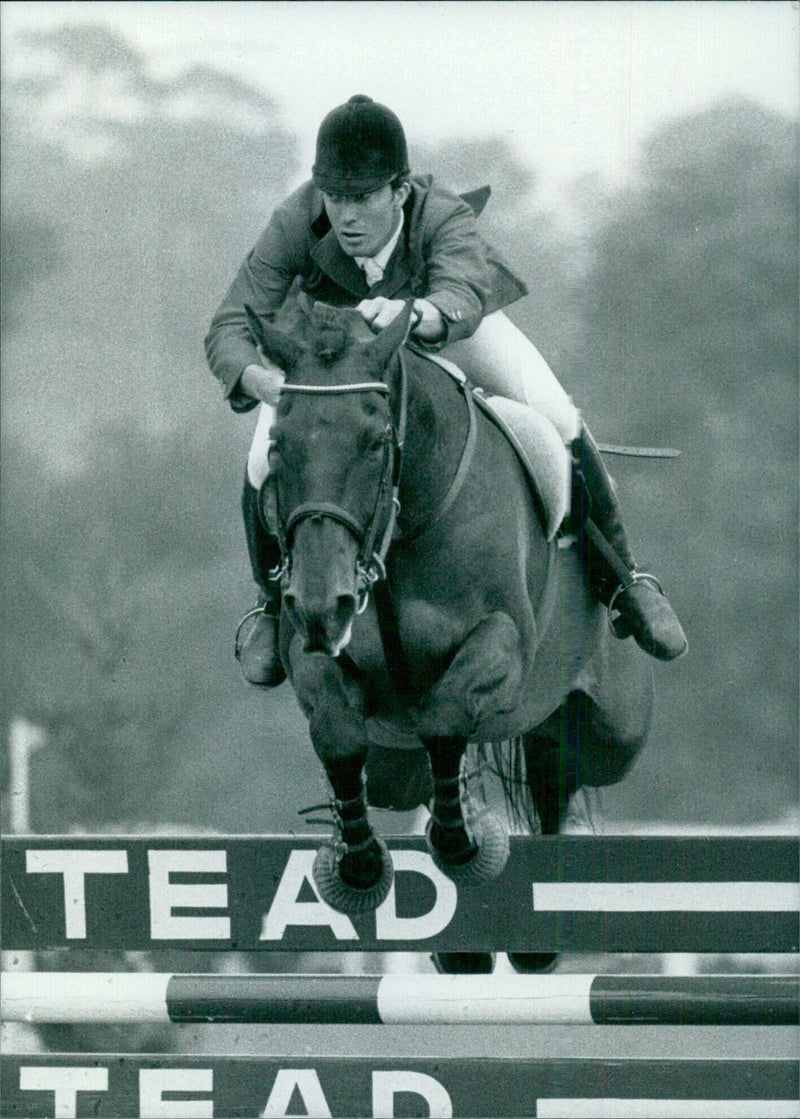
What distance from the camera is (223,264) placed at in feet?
9.62

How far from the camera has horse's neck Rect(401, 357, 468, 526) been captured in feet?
7.64

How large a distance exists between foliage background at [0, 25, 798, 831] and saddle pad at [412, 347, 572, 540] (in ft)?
0.95

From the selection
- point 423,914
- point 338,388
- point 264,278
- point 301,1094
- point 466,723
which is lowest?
point 301,1094

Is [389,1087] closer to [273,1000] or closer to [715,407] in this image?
[273,1000]

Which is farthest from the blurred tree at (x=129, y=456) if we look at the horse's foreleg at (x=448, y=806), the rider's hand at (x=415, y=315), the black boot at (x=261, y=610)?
the rider's hand at (x=415, y=315)

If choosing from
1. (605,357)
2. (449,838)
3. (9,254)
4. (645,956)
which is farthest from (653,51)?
(645,956)

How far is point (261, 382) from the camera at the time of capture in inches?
94.2

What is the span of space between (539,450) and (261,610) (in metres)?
0.57

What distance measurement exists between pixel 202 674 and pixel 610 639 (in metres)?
0.79

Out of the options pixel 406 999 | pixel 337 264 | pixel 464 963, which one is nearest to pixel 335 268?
pixel 337 264

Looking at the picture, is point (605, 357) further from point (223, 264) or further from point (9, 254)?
point (9, 254)

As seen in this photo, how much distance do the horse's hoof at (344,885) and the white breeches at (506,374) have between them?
623 millimetres

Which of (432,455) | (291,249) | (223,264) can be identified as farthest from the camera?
(223,264)

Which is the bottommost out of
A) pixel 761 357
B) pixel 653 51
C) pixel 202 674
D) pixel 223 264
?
pixel 202 674
